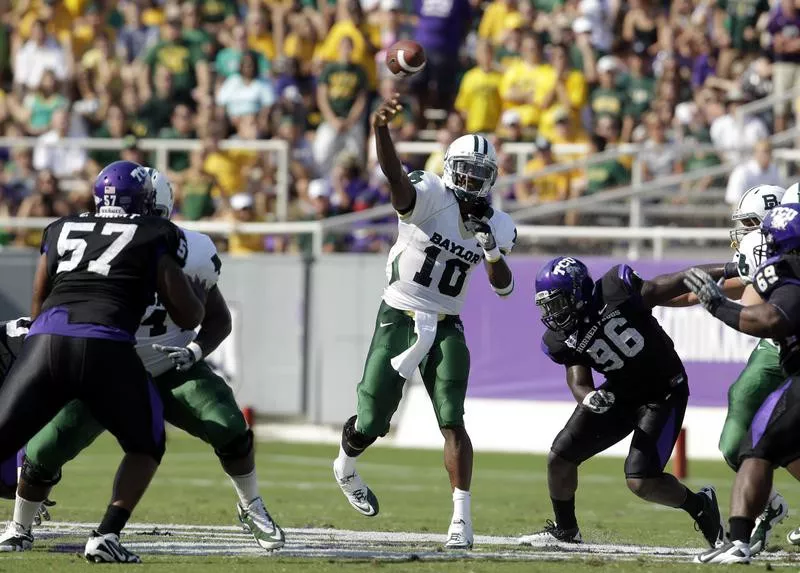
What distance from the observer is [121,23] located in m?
A: 20.1

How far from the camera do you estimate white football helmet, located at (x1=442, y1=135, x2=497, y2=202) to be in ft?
27.3

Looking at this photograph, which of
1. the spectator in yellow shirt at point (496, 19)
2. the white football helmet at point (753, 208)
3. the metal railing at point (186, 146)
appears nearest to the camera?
the white football helmet at point (753, 208)

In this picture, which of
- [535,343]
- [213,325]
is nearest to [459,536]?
[213,325]

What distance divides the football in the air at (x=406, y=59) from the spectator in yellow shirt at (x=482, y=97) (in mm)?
9334

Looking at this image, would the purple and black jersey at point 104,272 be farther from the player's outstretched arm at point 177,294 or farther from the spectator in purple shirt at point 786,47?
the spectator in purple shirt at point 786,47

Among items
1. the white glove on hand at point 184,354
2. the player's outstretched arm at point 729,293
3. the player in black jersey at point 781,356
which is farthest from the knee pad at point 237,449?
the player's outstretched arm at point 729,293

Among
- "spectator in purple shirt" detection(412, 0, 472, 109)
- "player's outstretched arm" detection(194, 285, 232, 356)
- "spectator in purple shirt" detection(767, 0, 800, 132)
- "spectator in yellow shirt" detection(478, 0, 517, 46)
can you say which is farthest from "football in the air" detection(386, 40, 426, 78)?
"spectator in yellow shirt" detection(478, 0, 517, 46)

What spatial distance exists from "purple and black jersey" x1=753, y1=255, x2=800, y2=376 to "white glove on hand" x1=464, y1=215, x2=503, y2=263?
5.08ft

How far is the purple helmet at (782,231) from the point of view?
7.12 meters

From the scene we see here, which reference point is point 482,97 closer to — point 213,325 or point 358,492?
point 358,492

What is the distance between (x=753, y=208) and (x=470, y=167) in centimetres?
158

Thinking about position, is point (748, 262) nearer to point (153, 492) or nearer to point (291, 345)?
point (153, 492)

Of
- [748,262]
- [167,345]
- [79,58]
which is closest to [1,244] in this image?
[79,58]

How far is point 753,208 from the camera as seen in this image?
28.2 feet
